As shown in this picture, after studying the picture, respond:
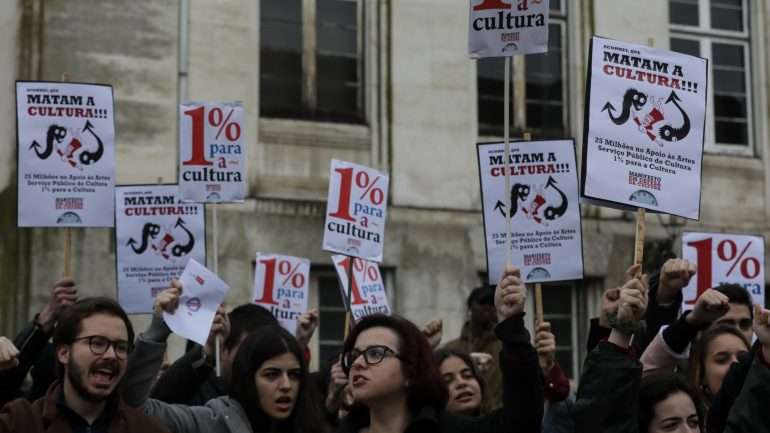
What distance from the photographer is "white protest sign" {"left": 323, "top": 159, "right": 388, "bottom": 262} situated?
37.7ft

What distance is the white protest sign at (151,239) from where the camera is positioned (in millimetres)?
11195

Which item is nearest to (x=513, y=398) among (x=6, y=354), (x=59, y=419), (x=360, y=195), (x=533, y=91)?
(x=59, y=419)

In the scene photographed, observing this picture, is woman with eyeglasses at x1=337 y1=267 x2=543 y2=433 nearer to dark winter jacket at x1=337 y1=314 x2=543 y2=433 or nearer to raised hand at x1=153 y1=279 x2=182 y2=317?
dark winter jacket at x1=337 y1=314 x2=543 y2=433

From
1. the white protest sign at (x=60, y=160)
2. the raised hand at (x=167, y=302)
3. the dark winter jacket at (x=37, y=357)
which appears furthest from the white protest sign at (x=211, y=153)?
the raised hand at (x=167, y=302)

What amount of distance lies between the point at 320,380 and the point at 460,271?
7.57 metres

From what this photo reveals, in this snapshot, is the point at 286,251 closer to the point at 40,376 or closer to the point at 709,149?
the point at 709,149

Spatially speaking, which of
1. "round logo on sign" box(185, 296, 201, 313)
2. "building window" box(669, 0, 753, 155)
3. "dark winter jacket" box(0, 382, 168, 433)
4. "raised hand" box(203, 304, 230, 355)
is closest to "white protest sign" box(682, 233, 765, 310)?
"raised hand" box(203, 304, 230, 355)

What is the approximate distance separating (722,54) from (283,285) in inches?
347

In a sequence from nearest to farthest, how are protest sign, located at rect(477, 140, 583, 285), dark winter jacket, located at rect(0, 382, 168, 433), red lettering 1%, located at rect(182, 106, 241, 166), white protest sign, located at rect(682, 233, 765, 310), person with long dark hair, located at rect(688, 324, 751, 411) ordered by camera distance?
dark winter jacket, located at rect(0, 382, 168, 433)
person with long dark hair, located at rect(688, 324, 751, 411)
protest sign, located at rect(477, 140, 583, 285)
red lettering 1%, located at rect(182, 106, 241, 166)
white protest sign, located at rect(682, 233, 765, 310)

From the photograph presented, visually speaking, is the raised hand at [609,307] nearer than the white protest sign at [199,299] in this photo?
Yes

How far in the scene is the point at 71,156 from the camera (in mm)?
9969

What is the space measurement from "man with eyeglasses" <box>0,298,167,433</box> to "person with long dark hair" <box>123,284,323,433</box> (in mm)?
438

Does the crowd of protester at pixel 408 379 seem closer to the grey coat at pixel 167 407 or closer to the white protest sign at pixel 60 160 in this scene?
the grey coat at pixel 167 407

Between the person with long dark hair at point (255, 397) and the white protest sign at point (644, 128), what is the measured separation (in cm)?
164
